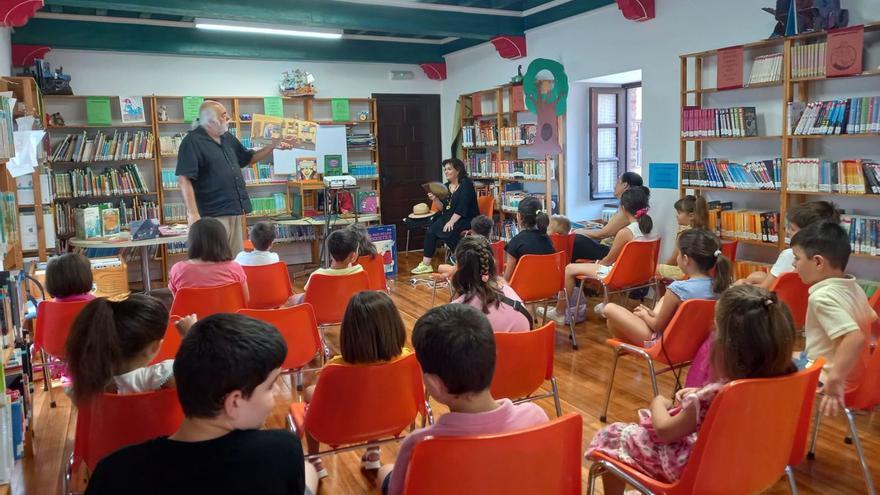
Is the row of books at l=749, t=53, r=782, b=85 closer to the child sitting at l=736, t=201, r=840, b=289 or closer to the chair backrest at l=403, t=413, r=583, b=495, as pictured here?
the child sitting at l=736, t=201, r=840, b=289

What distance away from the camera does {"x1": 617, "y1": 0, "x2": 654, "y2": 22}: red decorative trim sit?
6066 mm

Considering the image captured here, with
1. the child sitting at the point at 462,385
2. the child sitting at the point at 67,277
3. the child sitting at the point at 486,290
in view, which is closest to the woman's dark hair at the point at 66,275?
the child sitting at the point at 67,277

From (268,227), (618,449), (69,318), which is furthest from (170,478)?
(268,227)

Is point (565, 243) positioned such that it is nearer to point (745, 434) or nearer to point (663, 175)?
point (663, 175)

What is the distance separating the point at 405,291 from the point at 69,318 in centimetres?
382

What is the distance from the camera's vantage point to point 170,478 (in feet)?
4.22

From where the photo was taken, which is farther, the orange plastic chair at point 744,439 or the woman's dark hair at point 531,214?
the woman's dark hair at point 531,214

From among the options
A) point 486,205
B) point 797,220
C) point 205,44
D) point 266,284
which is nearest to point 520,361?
point 266,284

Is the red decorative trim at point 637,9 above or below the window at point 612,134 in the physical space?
above

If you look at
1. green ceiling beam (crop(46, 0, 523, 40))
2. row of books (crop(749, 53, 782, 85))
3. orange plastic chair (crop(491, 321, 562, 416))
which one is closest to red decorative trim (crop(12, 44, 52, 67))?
green ceiling beam (crop(46, 0, 523, 40))

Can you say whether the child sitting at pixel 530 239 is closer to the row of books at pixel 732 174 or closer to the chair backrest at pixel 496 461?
the row of books at pixel 732 174

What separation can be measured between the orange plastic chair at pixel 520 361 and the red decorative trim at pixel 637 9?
4476mm

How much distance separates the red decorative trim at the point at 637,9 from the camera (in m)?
6.07

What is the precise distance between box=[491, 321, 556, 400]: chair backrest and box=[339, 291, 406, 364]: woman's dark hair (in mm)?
467
